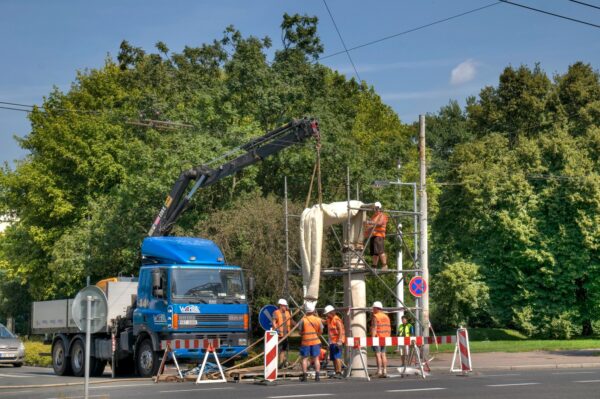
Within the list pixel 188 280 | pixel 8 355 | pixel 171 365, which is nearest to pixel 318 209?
pixel 188 280

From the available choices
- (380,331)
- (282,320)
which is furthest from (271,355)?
(380,331)

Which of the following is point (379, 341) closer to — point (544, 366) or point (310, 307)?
point (310, 307)

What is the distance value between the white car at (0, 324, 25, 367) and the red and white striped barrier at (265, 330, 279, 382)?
1642 cm

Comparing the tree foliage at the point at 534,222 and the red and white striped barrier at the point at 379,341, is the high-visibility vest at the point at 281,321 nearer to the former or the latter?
the red and white striped barrier at the point at 379,341

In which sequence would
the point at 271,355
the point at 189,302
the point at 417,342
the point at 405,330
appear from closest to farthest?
the point at 271,355
the point at 417,342
the point at 189,302
the point at 405,330

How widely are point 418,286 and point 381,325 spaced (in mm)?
5969

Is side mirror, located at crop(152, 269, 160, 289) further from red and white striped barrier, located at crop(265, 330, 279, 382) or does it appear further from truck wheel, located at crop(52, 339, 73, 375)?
truck wheel, located at crop(52, 339, 73, 375)

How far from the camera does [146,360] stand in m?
25.0

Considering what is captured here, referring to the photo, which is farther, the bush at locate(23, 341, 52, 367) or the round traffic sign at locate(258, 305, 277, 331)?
the bush at locate(23, 341, 52, 367)

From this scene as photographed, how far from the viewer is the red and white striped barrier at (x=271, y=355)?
22.0 metres

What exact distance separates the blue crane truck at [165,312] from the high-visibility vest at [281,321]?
44.9 inches

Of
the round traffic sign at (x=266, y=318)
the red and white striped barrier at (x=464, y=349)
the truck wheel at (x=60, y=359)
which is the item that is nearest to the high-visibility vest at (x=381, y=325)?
the red and white striped barrier at (x=464, y=349)

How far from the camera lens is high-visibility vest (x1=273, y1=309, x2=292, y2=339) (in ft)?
80.6

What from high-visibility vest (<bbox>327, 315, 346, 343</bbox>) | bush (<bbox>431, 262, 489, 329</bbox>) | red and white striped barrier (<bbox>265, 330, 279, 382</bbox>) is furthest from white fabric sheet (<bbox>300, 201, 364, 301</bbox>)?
bush (<bbox>431, 262, 489, 329</bbox>)
